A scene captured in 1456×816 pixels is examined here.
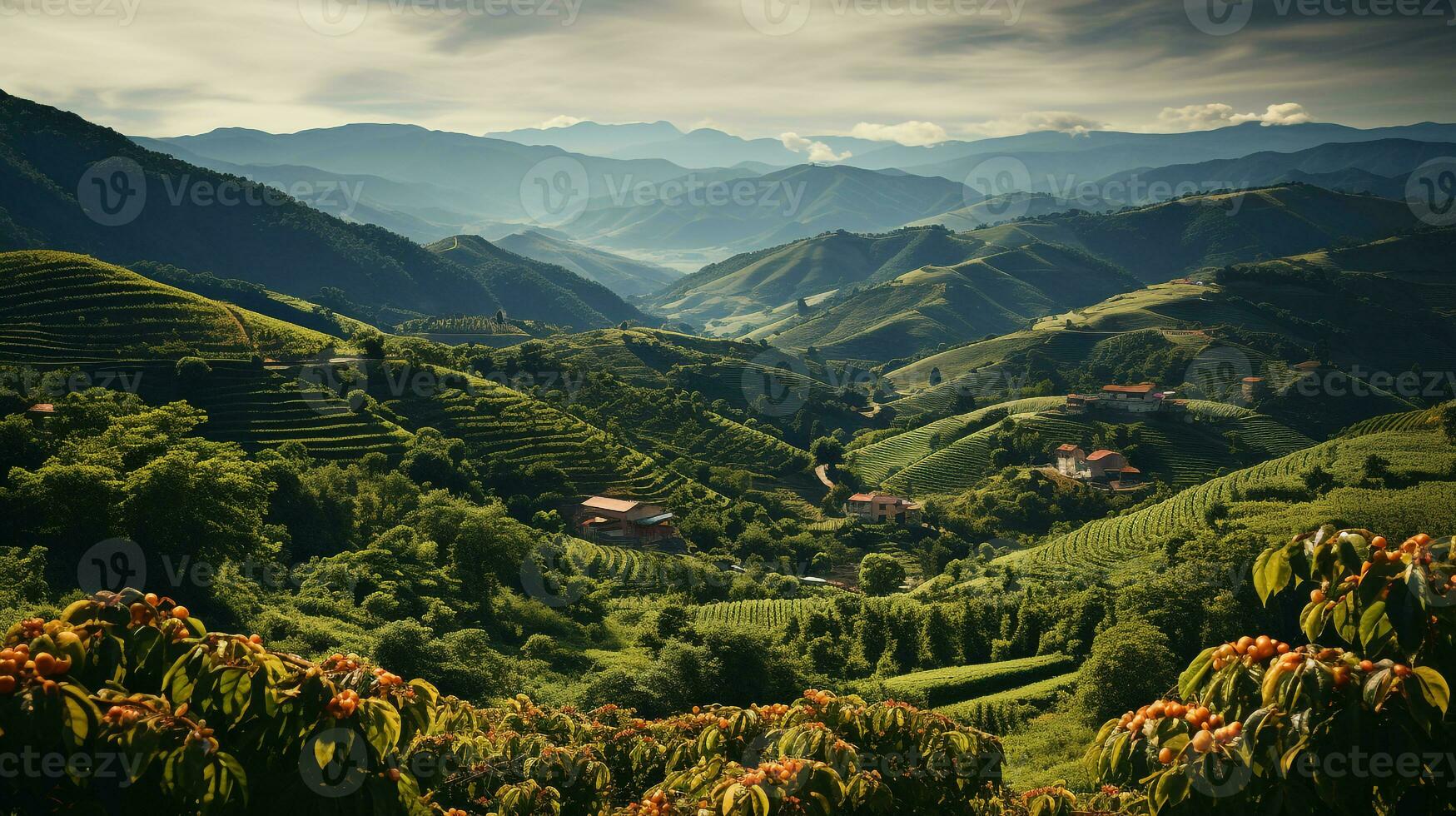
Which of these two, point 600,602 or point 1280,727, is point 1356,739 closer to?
point 1280,727

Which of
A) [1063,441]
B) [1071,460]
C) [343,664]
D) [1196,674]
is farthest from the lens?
[1063,441]

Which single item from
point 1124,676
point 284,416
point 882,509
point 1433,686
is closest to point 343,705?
point 1433,686

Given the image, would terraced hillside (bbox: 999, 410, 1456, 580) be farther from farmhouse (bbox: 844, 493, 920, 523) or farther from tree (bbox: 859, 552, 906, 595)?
farmhouse (bbox: 844, 493, 920, 523)

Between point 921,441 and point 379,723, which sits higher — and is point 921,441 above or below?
below

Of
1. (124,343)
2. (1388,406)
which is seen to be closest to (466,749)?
(124,343)

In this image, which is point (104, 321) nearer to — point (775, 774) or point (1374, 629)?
point (775, 774)
